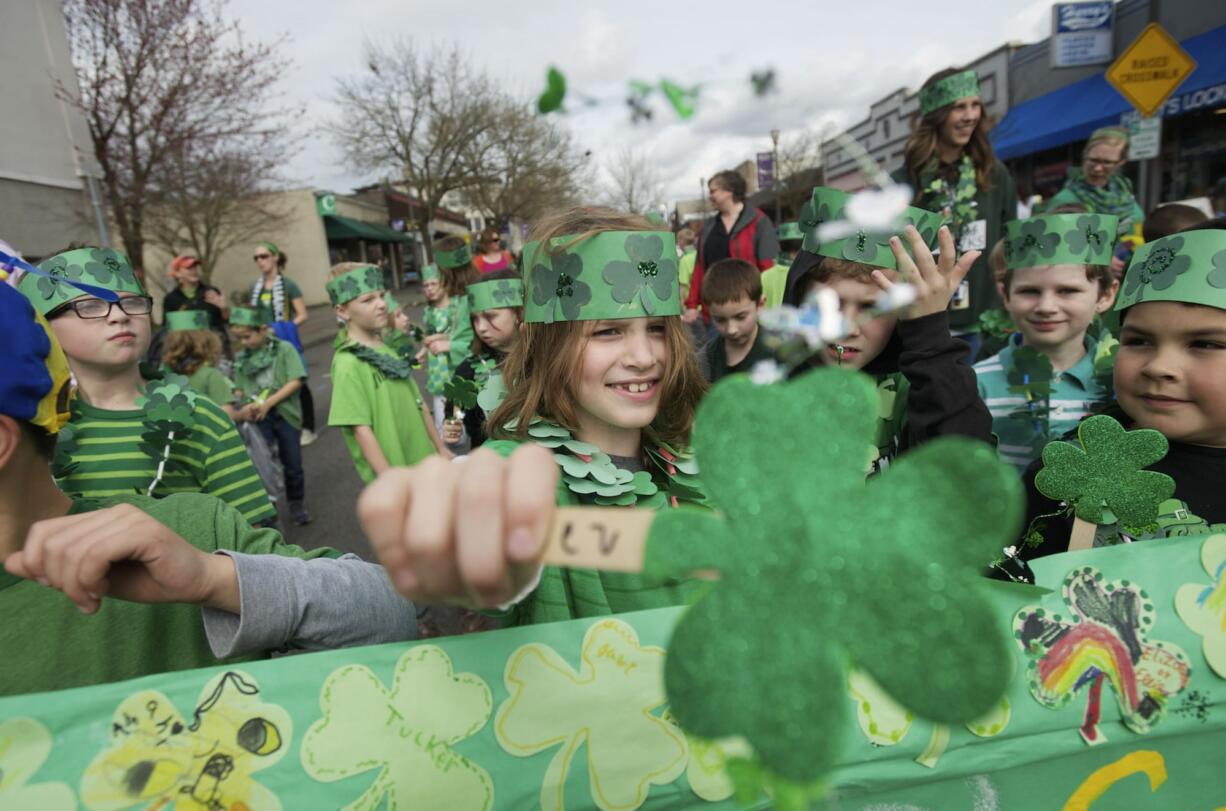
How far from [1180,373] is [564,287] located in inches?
51.1

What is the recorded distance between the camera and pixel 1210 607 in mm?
1112

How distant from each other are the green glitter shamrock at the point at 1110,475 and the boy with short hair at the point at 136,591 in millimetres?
1268

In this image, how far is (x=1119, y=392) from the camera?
1.48m

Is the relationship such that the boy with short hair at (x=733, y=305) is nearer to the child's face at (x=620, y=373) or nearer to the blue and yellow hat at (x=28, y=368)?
the child's face at (x=620, y=373)

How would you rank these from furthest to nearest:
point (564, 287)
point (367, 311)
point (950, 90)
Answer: point (367, 311), point (950, 90), point (564, 287)

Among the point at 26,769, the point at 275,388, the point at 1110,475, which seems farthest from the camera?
the point at 275,388

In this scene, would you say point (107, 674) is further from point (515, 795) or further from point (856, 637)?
point (856, 637)

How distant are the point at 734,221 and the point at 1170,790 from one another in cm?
442

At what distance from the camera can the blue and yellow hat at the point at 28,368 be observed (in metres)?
1.02

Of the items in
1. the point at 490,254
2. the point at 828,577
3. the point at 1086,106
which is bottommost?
the point at 828,577

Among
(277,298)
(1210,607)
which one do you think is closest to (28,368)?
(1210,607)

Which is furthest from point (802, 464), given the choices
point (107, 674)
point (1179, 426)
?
point (1179, 426)

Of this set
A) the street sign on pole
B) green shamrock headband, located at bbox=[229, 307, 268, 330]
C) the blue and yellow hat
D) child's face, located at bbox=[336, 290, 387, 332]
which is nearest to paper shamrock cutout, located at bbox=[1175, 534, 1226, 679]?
the blue and yellow hat

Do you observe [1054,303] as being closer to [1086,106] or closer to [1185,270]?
[1185,270]
